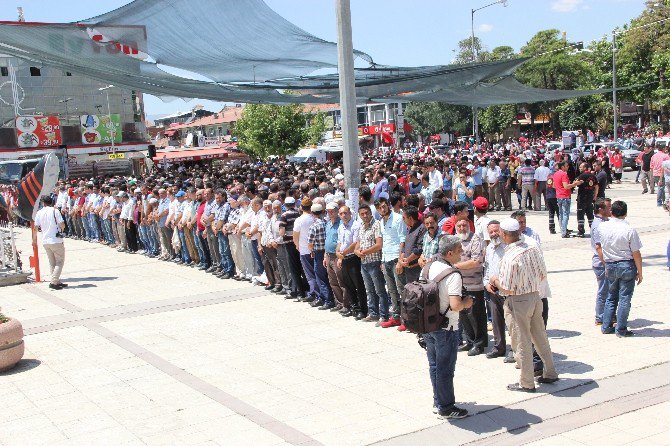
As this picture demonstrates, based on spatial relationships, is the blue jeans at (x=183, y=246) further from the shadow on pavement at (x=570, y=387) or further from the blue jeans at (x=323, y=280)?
the shadow on pavement at (x=570, y=387)

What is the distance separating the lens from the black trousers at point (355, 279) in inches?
402

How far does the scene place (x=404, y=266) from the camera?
348 inches

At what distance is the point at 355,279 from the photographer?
1021 cm

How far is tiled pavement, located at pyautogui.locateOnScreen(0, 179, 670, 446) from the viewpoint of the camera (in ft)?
20.7

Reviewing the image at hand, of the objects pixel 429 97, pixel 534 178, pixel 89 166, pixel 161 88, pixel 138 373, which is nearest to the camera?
pixel 138 373

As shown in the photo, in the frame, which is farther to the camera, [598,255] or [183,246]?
[183,246]

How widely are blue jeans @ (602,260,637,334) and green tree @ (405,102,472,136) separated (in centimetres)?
7177

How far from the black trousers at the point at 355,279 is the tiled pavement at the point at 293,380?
306mm

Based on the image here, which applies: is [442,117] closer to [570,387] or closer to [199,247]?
[199,247]

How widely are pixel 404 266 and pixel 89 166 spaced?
145 ft

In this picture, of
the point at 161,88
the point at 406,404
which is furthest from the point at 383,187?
the point at 406,404

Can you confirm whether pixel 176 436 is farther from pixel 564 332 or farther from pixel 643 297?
pixel 643 297

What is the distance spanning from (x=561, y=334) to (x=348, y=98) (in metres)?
4.56

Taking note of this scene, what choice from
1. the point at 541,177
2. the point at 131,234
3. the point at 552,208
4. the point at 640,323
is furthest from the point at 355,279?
the point at 541,177
